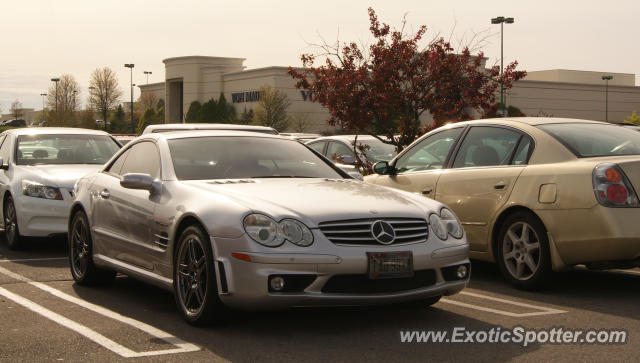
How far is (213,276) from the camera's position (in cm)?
574

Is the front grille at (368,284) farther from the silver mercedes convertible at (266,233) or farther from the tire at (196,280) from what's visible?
the tire at (196,280)

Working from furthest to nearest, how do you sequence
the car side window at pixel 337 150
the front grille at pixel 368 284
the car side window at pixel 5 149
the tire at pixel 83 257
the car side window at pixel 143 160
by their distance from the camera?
the car side window at pixel 337 150
the car side window at pixel 5 149
the tire at pixel 83 257
the car side window at pixel 143 160
the front grille at pixel 368 284

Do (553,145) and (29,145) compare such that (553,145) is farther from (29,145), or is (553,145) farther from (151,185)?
(29,145)

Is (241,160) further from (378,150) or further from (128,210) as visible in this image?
(378,150)

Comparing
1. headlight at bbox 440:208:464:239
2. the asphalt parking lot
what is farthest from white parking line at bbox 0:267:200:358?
headlight at bbox 440:208:464:239

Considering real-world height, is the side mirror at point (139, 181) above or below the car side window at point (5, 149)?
below

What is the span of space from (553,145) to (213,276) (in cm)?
358

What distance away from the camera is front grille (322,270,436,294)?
5.64 meters

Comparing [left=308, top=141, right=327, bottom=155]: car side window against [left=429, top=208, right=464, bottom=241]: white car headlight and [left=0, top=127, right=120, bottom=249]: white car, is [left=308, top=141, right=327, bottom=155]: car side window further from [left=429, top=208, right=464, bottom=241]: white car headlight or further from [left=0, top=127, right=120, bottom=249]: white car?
[left=429, top=208, right=464, bottom=241]: white car headlight

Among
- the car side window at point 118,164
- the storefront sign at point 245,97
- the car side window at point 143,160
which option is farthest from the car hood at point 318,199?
the storefront sign at point 245,97

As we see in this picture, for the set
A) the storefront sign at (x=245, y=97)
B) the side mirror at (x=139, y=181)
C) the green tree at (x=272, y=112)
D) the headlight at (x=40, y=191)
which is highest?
the storefront sign at (x=245, y=97)

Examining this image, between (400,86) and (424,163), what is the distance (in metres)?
5.38

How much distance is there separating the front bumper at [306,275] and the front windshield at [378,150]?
9099 mm

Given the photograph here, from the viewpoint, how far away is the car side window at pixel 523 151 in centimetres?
793
